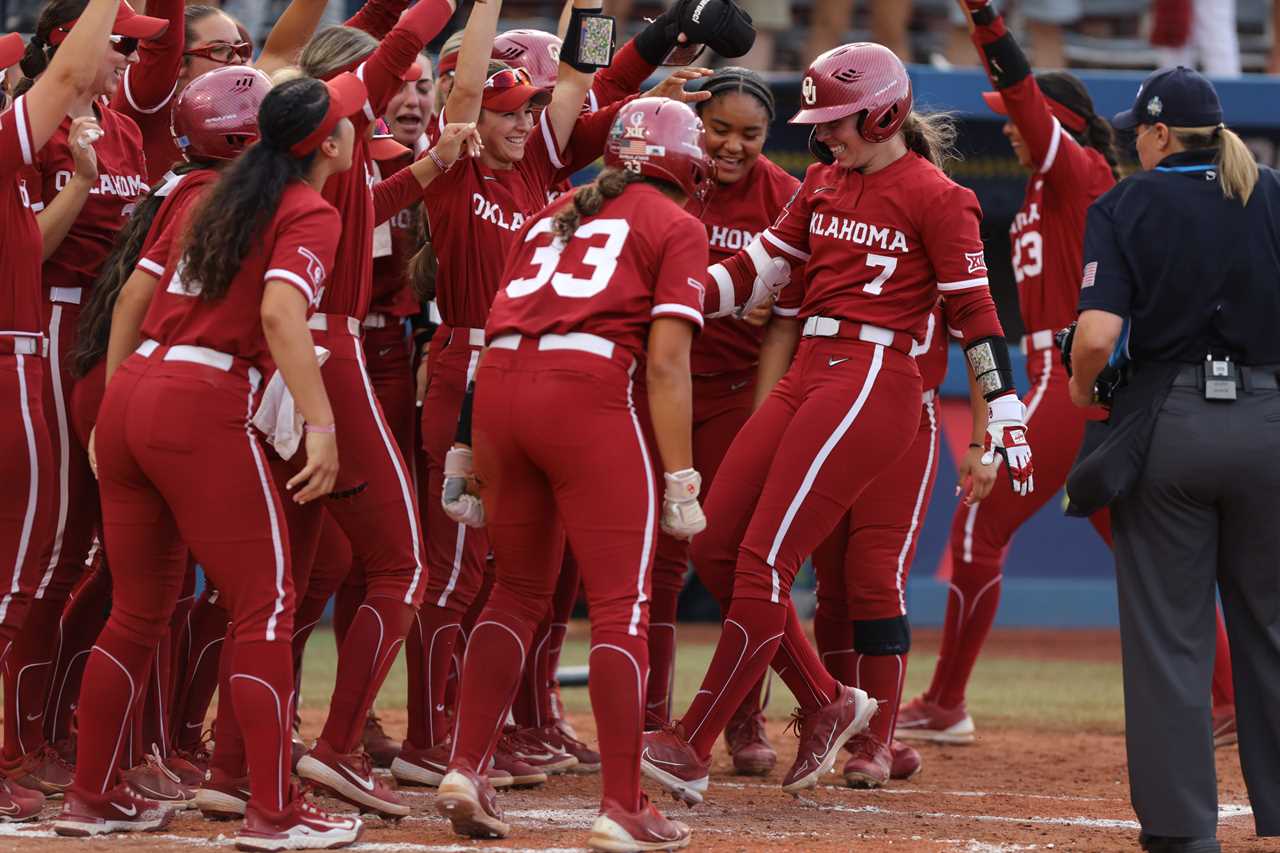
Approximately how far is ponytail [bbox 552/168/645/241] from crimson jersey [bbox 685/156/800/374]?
5.48 ft

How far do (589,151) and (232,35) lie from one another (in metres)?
1.38

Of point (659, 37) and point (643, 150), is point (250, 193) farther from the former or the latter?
point (659, 37)

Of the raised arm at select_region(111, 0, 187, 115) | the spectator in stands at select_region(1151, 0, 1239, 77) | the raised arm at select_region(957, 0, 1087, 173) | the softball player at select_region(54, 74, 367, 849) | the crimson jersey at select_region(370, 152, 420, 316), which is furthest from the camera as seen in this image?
the spectator in stands at select_region(1151, 0, 1239, 77)

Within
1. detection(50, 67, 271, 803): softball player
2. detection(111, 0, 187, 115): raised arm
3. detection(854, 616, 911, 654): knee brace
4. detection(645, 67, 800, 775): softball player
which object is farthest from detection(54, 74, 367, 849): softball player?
detection(854, 616, 911, 654): knee brace

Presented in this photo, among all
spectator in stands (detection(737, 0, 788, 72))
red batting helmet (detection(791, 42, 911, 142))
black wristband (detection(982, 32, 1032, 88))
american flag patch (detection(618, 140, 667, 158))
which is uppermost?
spectator in stands (detection(737, 0, 788, 72))

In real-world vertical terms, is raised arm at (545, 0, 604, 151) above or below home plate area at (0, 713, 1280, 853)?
above

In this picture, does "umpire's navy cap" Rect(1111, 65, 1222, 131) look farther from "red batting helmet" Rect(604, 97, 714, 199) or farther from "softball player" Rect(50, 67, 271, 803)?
"softball player" Rect(50, 67, 271, 803)

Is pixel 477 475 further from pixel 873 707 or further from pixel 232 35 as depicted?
pixel 232 35

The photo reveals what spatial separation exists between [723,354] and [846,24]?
7805mm

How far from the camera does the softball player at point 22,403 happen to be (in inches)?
204

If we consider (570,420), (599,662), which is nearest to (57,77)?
(570,420)

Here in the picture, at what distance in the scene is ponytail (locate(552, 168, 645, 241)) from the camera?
197 inches

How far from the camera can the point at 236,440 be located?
15.5 ft

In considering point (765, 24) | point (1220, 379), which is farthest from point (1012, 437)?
point (765, 24)
